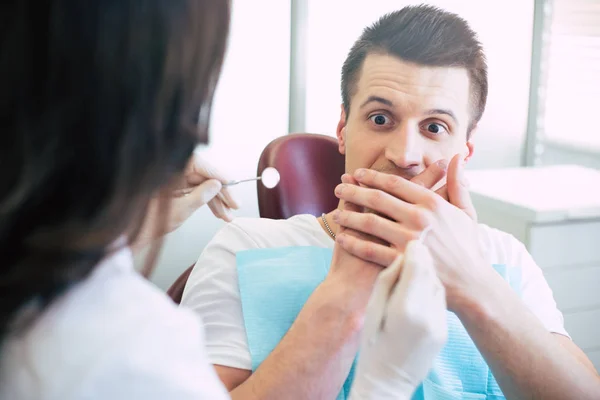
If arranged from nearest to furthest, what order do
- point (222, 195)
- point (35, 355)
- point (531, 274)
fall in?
1. point (35, 355)
2. point (222, 195)
3. point (531, 274)

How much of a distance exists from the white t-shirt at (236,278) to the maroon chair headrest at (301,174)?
302 mm

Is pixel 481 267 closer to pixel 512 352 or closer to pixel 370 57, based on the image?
pixel 512 352

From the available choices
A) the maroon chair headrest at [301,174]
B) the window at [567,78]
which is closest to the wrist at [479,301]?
the maroon chair headrest at [301,174]

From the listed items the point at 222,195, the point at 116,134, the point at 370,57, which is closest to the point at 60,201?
the point at 116,134

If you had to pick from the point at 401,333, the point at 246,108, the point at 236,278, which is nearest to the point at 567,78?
the point at 246,108

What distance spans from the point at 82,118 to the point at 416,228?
25.4 inches

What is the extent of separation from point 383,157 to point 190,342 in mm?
744

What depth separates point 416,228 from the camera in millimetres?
1032

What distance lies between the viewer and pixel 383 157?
1.22m

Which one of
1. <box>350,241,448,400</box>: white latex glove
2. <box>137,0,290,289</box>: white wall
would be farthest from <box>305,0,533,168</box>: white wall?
<box>350,241,448,400</box>: white latex glove

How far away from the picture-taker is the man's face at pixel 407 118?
3.95 feet

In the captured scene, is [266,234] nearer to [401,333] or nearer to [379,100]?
[379,100]

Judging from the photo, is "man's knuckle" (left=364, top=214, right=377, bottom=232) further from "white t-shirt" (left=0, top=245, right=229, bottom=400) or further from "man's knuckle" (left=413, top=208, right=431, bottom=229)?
"white t-shirt" (left=0, top=245, right=229, bottom=400)

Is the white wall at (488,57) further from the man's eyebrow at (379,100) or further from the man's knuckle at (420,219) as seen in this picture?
the man's knuckle at (420,219)
